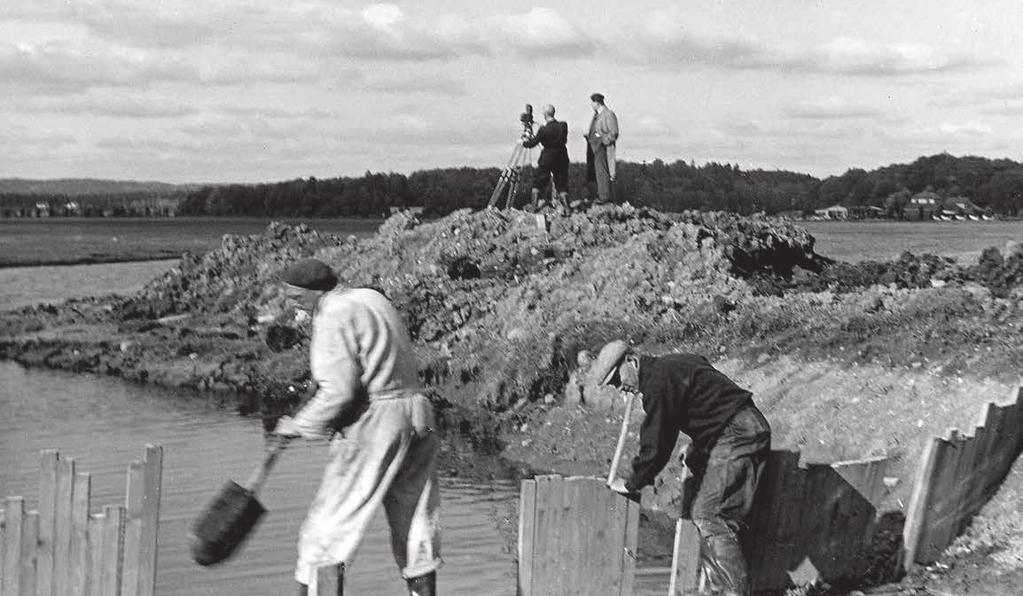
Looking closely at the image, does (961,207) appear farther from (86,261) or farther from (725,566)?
(725,566)

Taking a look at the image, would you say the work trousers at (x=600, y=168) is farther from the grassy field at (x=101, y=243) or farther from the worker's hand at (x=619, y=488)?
the grassy field at (x=101, y=243)

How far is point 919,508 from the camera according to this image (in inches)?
390

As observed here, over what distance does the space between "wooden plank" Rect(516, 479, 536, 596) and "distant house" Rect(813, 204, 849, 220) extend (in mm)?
64767

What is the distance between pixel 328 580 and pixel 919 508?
4.57m

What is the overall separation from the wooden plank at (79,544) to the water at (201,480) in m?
1.15

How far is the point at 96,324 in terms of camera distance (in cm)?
3031

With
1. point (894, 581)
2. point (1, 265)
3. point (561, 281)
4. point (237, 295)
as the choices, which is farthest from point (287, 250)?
point (1, 265)

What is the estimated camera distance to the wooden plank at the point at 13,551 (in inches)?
295

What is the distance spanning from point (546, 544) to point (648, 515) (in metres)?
6.02

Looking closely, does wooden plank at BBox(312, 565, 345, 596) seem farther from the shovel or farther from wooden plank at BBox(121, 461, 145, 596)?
wooden plank at BBox(121, 461, 145, 596)

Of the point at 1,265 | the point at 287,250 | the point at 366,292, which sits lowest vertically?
the point at 1,265

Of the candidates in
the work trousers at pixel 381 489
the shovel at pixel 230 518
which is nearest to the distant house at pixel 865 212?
the work trousers at pixel 381 489

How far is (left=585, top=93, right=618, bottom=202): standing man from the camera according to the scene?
2500cm

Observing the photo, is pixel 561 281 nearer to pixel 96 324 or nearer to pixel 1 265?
pixel 96 324
